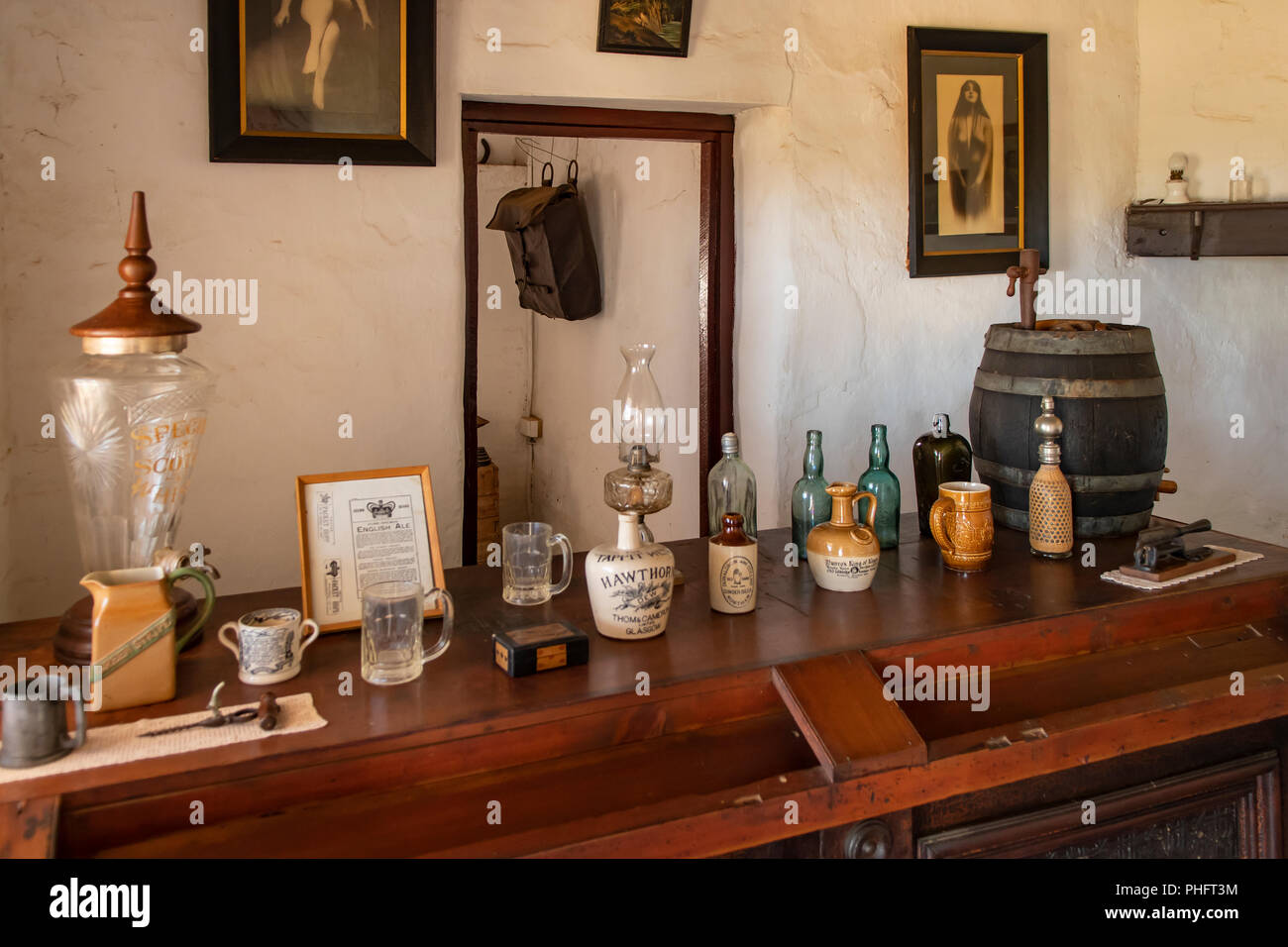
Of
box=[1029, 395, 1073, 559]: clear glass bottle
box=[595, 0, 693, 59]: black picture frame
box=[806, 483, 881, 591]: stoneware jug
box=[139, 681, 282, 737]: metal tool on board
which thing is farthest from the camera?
box=[595, 0, 693, 59]: black picture frame

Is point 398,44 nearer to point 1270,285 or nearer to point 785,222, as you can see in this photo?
point 785,222

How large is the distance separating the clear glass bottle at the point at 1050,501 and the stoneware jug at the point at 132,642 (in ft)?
5.71

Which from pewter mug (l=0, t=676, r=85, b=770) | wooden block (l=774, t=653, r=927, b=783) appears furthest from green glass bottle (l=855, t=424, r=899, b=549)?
pewter mug (l=0, t=676, r=85, b=770)

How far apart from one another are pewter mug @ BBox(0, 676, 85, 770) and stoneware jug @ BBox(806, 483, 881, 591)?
1.32 meters

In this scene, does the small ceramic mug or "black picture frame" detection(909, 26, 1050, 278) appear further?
"black picture frame" detection(909, 26, 1050, 278)

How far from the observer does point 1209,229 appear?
304cm

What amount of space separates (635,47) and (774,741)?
67.2 inches

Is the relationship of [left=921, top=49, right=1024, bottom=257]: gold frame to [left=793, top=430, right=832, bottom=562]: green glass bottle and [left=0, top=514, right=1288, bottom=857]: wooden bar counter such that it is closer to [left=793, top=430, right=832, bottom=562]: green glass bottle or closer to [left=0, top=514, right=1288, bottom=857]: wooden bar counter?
[left=793, top=430, right=832, bottom=562]: green glass bottle

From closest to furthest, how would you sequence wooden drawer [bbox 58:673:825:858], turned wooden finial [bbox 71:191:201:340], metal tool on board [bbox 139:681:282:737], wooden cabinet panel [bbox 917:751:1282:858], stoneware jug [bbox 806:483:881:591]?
wooden drawer [bbox 58:673:825:858] → metal tool on board [bbox 139:681:282:737] → turned wooden finial [bbox 71:191:201:340] → wooden cabinet panel [bbox 917:751:1282:858] → stoneware jug [bbox 806:483:881:591]

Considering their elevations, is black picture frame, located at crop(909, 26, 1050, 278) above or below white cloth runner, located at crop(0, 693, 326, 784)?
above

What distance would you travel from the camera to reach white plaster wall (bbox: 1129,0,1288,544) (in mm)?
3055

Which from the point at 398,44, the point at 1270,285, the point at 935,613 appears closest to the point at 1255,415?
the point at 1270,285

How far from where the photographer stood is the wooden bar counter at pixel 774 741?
4.48ft

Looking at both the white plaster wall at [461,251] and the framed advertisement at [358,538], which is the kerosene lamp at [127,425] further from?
the white plaster wall at [461,251]
